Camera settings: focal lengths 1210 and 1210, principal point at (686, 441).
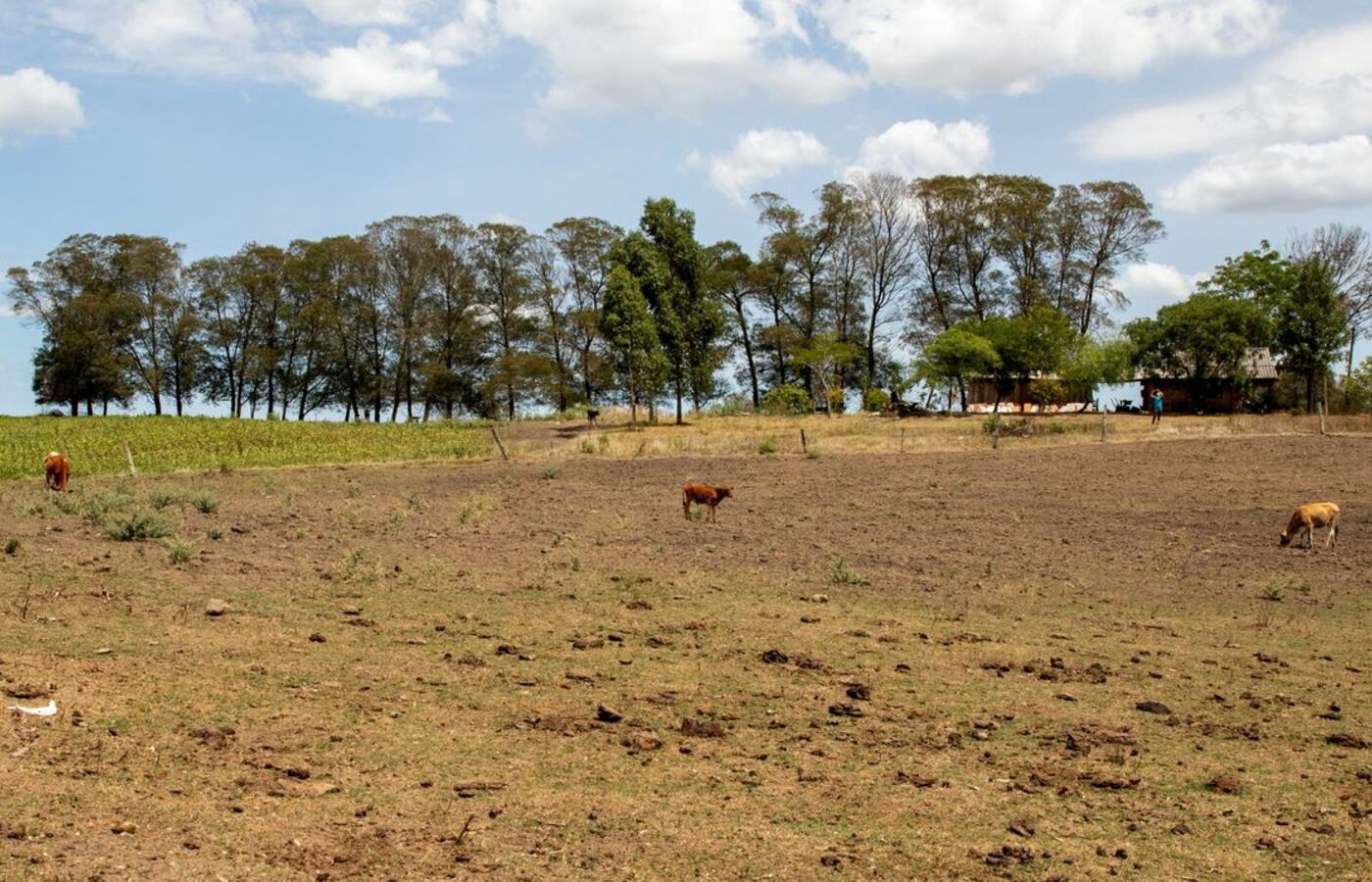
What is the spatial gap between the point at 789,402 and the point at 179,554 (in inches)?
2403

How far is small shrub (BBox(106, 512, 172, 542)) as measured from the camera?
58.9ft

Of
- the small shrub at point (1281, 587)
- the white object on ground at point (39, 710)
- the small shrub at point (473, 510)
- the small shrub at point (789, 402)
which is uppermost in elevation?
the small shrub at point (789, 402)

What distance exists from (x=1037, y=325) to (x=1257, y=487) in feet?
124

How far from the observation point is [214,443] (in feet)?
180

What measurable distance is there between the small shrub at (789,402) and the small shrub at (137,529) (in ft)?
189

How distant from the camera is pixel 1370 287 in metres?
74.9

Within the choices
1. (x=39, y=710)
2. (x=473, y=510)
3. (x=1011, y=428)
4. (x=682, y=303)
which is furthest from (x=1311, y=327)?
(x=39, y=710)

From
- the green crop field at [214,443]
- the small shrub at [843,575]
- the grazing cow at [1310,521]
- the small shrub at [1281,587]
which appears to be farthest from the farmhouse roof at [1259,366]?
the small shrub at [843,575]

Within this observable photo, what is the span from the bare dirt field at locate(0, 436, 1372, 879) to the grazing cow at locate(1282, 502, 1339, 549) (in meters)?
0.38

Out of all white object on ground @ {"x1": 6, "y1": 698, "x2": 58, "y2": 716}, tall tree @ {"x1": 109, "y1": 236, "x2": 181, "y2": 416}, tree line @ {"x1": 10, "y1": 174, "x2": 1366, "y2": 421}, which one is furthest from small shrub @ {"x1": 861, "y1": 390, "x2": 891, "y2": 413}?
white object on ground @ {"x1": 6, "y1": 698, "x2": 58, "y2": 716}

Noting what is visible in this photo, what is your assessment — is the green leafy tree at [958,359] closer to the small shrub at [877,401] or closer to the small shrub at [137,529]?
the small shrub at [877,401]

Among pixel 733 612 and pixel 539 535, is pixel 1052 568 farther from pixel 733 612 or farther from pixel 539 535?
pixel 539 535

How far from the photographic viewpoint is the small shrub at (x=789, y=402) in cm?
7500

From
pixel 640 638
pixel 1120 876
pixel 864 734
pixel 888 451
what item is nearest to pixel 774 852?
pixel 1120 876
